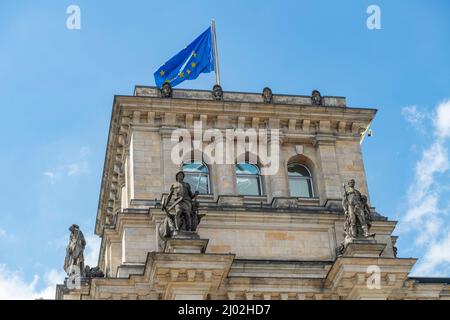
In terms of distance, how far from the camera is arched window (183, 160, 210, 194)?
1384 inches

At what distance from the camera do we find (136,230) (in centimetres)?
3312

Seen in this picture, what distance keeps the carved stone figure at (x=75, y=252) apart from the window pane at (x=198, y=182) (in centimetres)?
447

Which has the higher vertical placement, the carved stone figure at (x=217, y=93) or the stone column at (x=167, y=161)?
the carved stone figure at (x=217, y=93)

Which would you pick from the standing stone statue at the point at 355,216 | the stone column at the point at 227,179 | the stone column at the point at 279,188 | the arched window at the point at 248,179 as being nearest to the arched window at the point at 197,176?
the stone column at the point at 227,179

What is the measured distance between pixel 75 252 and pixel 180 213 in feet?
19.4

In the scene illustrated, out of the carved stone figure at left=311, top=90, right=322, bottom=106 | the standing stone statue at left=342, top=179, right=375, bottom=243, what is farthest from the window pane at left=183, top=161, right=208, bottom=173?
the standing stone statue at left=342, top=179, right=375, bottom=243

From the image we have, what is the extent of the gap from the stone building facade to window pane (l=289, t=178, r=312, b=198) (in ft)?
0.16

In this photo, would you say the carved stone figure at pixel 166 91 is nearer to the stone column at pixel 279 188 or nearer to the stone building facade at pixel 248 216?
the stone building facade at pixel 248 216

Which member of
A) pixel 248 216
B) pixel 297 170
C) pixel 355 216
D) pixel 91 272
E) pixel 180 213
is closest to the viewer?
pixel 180 213

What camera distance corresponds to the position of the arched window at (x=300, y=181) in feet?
118

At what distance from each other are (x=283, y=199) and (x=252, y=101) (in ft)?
14.3

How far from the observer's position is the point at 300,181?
3634 cm

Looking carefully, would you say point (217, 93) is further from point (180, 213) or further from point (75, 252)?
point (75, 252)

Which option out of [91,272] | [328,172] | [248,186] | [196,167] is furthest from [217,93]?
[91,272]
